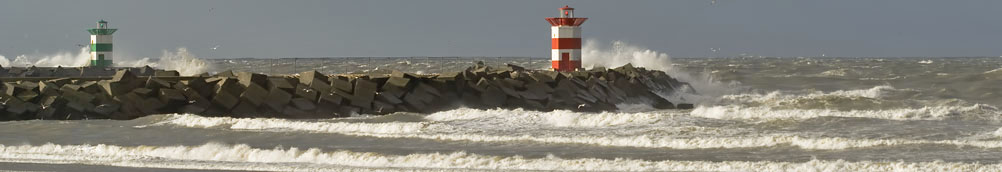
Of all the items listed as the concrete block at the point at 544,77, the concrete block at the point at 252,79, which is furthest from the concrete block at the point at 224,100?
the concrete block at the point at 544,77

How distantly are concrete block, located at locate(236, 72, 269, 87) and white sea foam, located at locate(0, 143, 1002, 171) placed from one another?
14.2ft

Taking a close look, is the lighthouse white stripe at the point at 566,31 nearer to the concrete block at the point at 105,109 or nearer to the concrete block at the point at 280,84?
the concrete block at the point at 280,84

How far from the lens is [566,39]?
22.2 m

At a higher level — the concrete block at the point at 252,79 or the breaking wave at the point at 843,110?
the concrete block at the point at 252,79

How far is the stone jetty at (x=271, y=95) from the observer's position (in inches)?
597

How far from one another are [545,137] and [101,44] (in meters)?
20.9

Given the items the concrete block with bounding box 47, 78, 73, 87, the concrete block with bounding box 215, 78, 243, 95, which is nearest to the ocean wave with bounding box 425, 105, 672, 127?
the concrete block with bounding box 215, 78, 243, 95

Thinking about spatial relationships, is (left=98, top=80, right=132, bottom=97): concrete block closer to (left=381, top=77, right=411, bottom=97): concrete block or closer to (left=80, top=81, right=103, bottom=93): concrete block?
(left=80, top=81, right=103, bottom=93): concrete block

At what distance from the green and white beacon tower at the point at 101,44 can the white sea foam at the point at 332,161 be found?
18984mm

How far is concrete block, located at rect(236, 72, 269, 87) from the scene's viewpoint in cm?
1593

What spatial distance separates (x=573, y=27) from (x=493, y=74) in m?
4.16

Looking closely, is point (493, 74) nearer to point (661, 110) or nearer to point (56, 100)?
point (661, 110)

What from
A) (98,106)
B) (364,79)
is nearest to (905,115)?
(364,79)

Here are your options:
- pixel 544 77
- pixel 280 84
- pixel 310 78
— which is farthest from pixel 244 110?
pixel 544 77
